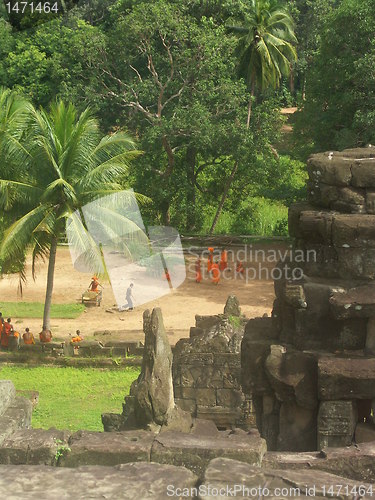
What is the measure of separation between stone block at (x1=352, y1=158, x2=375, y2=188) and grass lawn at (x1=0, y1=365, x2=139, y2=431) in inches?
341

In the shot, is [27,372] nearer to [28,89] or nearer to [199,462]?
[199,462]

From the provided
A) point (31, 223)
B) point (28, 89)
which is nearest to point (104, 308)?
point (31, 223)

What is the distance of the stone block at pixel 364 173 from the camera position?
29.2 ft

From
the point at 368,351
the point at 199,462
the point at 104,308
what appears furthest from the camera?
the point at 104,308

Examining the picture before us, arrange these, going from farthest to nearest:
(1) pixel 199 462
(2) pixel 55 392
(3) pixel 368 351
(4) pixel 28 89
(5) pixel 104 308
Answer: (4) pixel 28 89 < (5) pixel 104 308 < (2) pixel 55 392 < (3) pixel 368 351 < (1) pixel 199 462

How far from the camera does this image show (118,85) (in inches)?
1382

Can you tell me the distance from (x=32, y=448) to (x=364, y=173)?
15.2ft

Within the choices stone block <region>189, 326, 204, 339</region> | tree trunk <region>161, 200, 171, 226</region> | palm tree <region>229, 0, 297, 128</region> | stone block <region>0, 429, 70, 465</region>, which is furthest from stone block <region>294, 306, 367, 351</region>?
tree trunk <region>161, 200, 171, 226</region>

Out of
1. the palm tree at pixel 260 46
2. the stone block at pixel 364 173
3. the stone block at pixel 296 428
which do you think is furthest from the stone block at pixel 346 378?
the palm tree at pixel 260 46

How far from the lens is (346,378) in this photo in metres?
8.84

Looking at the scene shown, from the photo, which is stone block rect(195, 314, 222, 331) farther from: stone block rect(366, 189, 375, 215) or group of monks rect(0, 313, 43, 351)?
stone block rect(366, 189, 375, 215)

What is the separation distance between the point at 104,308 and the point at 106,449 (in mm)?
18622

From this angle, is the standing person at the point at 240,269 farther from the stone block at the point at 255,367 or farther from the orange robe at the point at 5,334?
the stone block at the point at 255,367

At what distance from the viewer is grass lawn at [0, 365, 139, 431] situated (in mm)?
16406
